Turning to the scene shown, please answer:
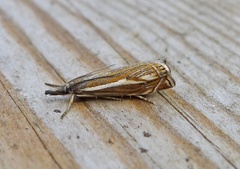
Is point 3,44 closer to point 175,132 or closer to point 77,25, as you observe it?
point 77,25

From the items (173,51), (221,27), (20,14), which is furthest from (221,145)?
(20,14)

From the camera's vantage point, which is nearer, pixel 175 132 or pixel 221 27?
pixel 175 132

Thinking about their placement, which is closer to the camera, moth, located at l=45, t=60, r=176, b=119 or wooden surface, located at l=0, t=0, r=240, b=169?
wooden surface, located at l=0, t=0, r=240, b=169

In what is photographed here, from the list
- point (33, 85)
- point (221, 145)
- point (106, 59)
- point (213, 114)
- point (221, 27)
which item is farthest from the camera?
point (221, 27)

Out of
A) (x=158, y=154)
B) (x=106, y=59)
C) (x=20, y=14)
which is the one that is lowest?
(x=20, y=14)

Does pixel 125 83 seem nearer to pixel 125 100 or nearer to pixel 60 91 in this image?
pixel 125 100
